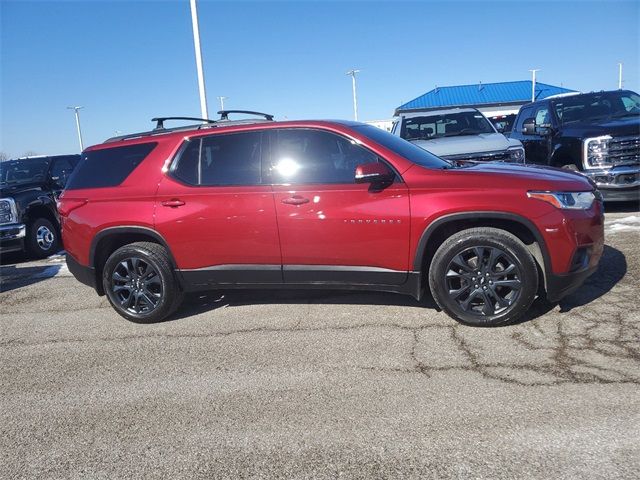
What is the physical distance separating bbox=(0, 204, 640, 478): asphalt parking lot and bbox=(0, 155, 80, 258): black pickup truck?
4.55 meters

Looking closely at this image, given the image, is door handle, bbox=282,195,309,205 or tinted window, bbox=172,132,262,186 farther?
tinted window, bbox=172,132,262,186

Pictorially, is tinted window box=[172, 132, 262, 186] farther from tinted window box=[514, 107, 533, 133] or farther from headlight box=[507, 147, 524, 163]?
tinted window box=[514, 107, 533, 133]

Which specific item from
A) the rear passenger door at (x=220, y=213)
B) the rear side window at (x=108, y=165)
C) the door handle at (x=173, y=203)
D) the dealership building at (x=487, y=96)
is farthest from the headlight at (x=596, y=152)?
the dealership building at (x=487, y=96)

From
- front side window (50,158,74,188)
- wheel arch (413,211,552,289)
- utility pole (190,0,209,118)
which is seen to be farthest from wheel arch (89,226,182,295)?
utility pole (190,0,209,118)

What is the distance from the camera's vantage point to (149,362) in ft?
12.8

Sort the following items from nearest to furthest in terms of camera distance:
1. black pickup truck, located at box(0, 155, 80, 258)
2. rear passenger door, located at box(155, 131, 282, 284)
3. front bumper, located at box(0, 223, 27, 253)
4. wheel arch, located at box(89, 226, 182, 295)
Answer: rear passenger door, located at box(155, 131, 282, 284), wheel arch, located at box(89, 226, 182, 295), front bumper, located at box(0, 223, 27, 253), black pickup truck, located at box(0, 155, 80, 258)

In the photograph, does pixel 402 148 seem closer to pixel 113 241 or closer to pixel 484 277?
pixel 484 277

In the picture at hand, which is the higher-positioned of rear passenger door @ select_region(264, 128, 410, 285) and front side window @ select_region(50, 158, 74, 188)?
front side window @ select_region(50, 158, 74, 188)

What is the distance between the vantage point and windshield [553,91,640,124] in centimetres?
845

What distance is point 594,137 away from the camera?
24.6ft

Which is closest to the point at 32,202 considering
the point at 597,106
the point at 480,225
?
the point at 480,225

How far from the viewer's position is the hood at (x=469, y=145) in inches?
280

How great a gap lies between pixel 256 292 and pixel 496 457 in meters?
3.55

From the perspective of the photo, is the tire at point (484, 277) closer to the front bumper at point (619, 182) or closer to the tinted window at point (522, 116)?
the front bumper at point (619, 182)
